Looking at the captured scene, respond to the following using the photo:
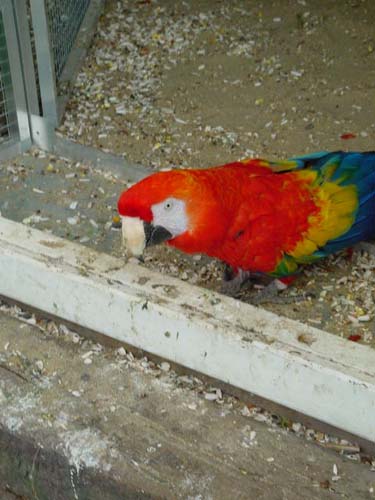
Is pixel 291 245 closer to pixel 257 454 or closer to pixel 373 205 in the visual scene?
pixel 373 205

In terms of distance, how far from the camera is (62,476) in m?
1.59

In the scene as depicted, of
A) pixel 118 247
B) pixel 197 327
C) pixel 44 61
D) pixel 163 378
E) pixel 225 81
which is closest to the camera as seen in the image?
pixel 197 327

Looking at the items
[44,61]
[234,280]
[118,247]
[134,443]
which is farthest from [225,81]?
[134,443]

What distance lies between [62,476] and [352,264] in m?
0.90

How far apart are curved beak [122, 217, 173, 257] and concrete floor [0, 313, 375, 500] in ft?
0.88

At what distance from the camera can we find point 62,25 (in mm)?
2768

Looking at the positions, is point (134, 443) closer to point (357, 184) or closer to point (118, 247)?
point (118, 247)

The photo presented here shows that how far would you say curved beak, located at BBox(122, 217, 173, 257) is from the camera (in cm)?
167

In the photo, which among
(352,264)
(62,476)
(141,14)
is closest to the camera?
(62,476)

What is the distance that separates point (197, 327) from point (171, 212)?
0.80ft

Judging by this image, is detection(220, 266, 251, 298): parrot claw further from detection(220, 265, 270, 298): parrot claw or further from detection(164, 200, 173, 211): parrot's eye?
detection(164, 200, 173, 211): parrot's eye

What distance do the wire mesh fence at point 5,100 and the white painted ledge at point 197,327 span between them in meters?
0.75

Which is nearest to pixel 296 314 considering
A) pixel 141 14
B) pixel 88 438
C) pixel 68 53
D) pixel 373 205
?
pixel 373 205

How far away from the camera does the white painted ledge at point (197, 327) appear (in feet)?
4.87
